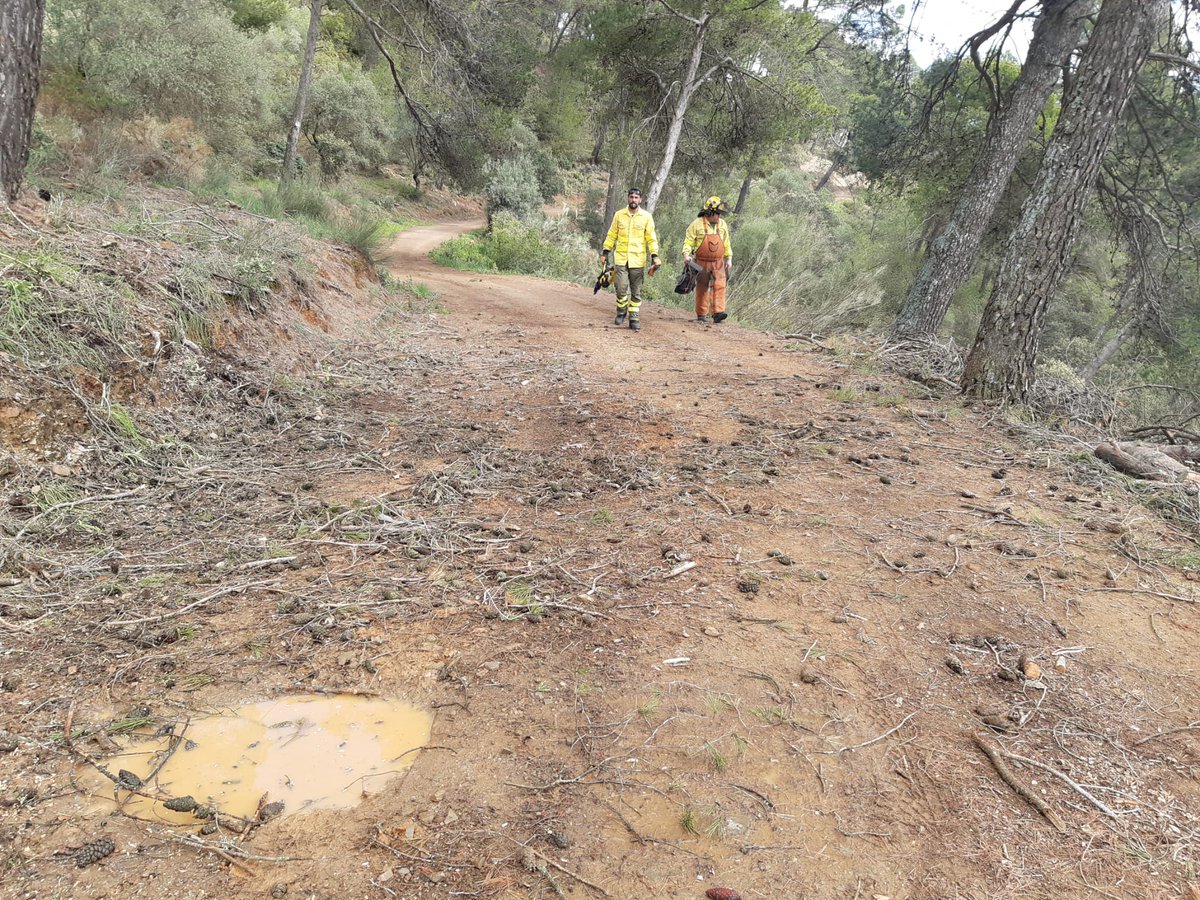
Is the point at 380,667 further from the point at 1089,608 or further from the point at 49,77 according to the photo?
the point at 49,77

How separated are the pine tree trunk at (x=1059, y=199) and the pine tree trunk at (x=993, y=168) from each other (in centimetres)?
252

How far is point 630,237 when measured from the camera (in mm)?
9484

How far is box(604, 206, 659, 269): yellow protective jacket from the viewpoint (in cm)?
946

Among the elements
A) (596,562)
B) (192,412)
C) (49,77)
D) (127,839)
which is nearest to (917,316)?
(596,562)

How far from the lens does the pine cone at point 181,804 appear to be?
6.42 feet

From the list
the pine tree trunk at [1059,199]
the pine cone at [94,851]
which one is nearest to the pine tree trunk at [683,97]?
the pine tree trunk at [1059,199]

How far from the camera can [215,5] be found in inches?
667

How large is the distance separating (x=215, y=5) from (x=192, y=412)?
58.4 ft

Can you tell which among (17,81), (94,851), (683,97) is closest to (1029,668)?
(94,851)

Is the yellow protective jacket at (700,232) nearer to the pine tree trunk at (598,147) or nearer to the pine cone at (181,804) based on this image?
the pine cone at (181,804)

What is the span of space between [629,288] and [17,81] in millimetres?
6766

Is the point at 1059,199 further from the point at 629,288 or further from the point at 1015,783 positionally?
the point at 629,288

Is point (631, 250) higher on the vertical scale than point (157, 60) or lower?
lower

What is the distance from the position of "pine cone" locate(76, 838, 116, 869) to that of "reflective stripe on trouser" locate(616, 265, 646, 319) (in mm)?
8561
